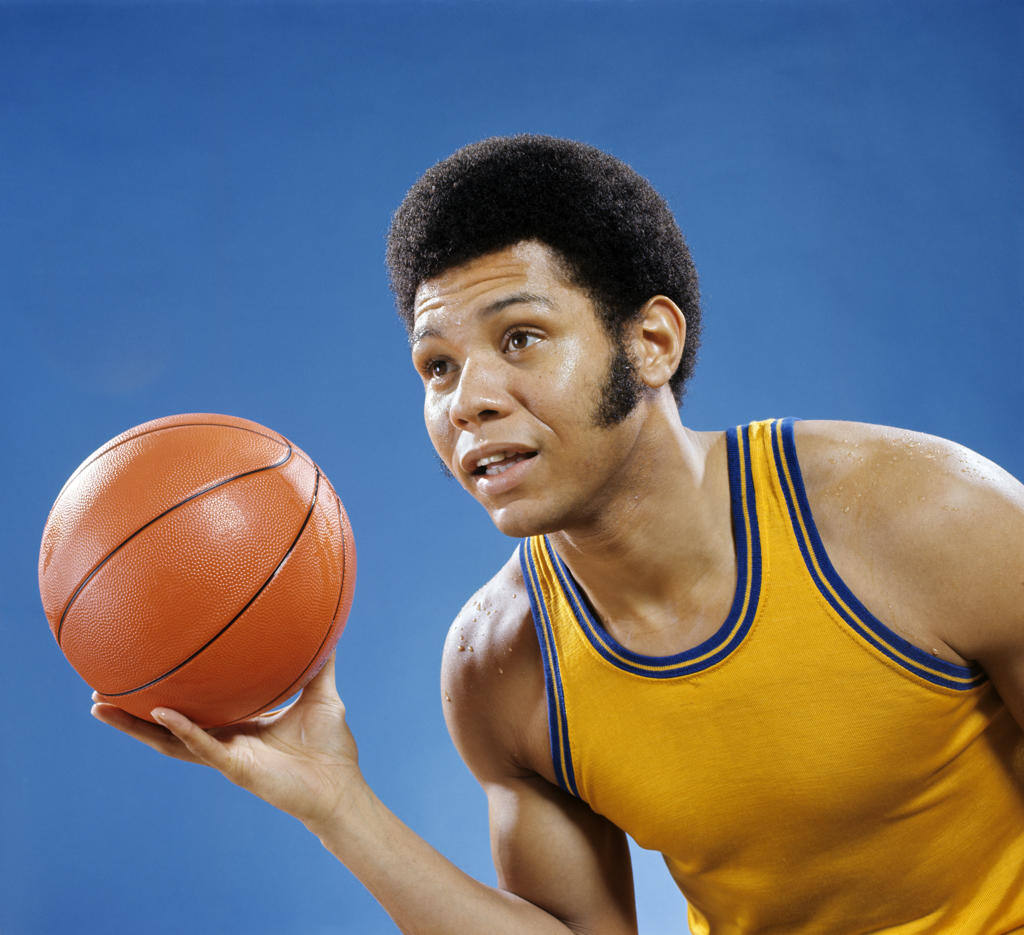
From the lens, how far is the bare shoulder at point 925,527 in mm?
1675

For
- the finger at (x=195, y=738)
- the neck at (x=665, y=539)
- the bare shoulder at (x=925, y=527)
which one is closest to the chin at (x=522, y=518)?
the neck at (x=665, y=539)

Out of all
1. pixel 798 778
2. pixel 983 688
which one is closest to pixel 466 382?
pixel 798 778

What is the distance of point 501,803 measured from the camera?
217cm

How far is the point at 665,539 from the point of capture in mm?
1849

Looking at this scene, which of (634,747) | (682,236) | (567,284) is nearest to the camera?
(567,284)

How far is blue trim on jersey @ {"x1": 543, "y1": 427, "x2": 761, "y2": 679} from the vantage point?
1.82m

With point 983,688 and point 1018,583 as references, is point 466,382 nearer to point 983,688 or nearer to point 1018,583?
point 1018,583

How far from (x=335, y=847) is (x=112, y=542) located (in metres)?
0.68

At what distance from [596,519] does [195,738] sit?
0.78 m

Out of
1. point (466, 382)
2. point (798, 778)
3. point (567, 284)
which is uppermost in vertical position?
point (567, 284)

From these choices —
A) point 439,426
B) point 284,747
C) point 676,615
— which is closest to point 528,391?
point 439,426

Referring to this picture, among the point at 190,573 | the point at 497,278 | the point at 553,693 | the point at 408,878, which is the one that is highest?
the point at 497,278

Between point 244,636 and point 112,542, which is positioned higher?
point 112,542

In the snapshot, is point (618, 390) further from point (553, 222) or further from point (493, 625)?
point (493, 625)
